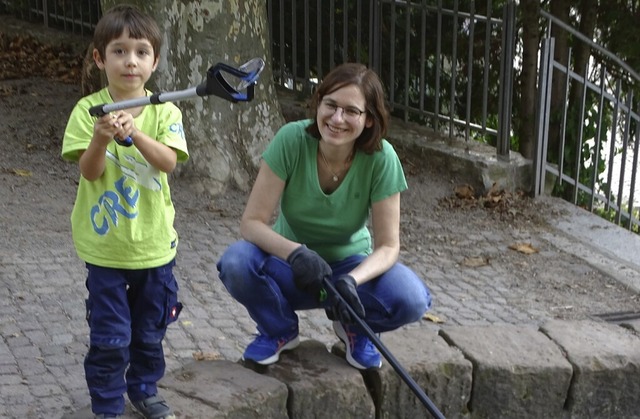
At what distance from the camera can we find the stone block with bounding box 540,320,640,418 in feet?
13.0

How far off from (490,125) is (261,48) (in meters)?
2.32

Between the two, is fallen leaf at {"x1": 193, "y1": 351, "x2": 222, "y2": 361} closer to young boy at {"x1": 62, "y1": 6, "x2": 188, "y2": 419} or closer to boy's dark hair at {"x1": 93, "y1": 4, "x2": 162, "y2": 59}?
young boy at {"x1": 62, "y1": 6, "x2": 188, "y2": 419}

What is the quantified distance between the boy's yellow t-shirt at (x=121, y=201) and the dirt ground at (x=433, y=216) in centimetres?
246

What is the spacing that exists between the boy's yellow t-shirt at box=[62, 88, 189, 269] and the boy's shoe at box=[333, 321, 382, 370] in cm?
79

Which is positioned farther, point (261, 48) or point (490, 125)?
point (490, 125)

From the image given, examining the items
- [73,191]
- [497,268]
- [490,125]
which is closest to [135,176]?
[497,268]

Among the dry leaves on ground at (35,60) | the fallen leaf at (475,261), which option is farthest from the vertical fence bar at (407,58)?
the dry leaves on ground at (35,60)

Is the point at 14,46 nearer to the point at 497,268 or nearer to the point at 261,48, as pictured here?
the point at 261,48

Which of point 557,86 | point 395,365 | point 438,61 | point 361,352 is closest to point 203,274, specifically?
point 361,352

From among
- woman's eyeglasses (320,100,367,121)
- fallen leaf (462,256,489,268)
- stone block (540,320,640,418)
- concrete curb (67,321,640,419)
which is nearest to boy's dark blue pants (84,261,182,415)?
concrete curb (67,321,640,419)

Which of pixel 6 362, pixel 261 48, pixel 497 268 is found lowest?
pixel 497 268

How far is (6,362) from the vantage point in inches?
156

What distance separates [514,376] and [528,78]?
14.6ft

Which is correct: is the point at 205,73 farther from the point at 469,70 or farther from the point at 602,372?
the point at 602,372
